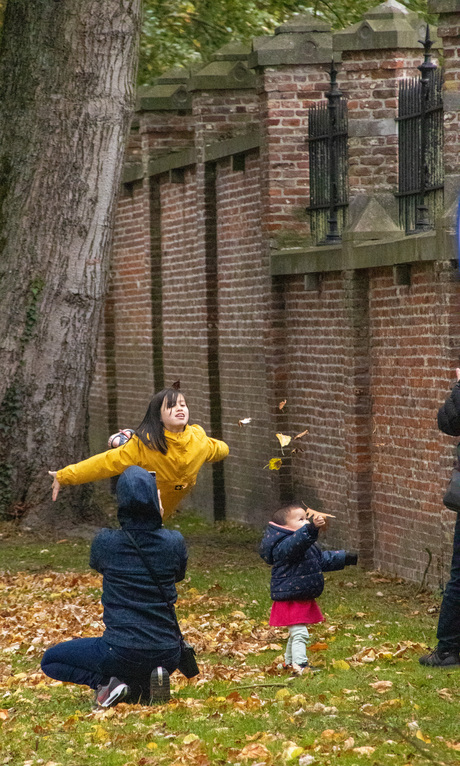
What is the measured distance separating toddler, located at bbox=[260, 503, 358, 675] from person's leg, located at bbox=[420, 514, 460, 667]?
0.55 meters

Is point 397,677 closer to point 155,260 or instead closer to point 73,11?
point 73,11

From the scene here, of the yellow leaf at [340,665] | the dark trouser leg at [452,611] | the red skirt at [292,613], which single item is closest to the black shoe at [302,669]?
the yellow leaf at [340,665]

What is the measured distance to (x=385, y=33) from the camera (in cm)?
1105

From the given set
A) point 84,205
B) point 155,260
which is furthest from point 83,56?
point 155,260

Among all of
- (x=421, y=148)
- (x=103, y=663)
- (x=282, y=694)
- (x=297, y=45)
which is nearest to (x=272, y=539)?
(x=282, y=694)

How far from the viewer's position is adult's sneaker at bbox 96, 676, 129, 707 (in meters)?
6.66

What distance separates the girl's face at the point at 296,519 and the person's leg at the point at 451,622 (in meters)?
0.86

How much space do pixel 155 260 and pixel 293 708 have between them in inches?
424

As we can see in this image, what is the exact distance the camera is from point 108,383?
18.7 metres

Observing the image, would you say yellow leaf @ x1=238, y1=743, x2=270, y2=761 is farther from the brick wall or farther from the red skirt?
the brick wall

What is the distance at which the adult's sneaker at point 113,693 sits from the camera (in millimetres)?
6660

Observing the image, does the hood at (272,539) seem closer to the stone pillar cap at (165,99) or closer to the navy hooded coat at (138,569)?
the navy hooded coat at (138,569)

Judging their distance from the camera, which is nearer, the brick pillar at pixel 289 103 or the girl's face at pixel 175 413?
the girl's face at pixel 175 413

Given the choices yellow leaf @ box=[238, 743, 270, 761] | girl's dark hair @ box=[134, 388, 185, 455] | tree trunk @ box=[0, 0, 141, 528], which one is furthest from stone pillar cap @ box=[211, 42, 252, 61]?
yellow leaf @ box=[238, 743, 270, 761]
